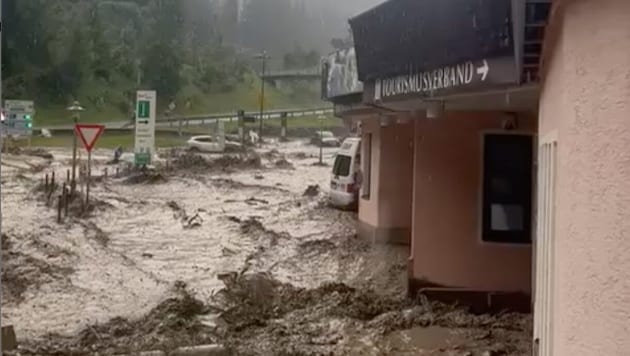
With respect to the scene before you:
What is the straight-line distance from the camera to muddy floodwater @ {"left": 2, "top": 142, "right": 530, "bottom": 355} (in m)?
10.8

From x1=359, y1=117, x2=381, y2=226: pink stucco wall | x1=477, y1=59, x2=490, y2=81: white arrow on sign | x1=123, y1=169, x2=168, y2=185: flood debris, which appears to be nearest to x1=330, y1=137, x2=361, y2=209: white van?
x1=359, y1=117, x2=381, y2=226: pink stucco wall

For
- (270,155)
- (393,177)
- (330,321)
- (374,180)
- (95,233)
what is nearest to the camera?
(330,321)

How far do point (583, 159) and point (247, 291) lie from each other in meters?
9.98

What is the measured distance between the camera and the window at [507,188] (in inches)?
472

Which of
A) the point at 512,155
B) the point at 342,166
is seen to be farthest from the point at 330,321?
the point at 342,166

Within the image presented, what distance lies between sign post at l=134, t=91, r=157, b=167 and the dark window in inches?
583

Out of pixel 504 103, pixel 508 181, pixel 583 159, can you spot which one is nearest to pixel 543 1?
pixel 583 159

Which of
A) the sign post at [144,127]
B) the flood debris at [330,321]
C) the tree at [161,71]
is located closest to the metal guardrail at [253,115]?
the tree at [161,71]

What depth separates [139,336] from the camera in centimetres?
1120

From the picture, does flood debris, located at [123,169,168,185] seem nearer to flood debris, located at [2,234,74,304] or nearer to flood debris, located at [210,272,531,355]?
flood debris, located at [2,234,74,304]

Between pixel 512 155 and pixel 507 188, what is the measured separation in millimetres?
459

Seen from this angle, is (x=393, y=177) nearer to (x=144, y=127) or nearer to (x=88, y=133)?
(x=88, y=133)

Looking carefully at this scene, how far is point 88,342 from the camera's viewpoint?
11.1 metres

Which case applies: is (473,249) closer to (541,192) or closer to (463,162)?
(463,162)
